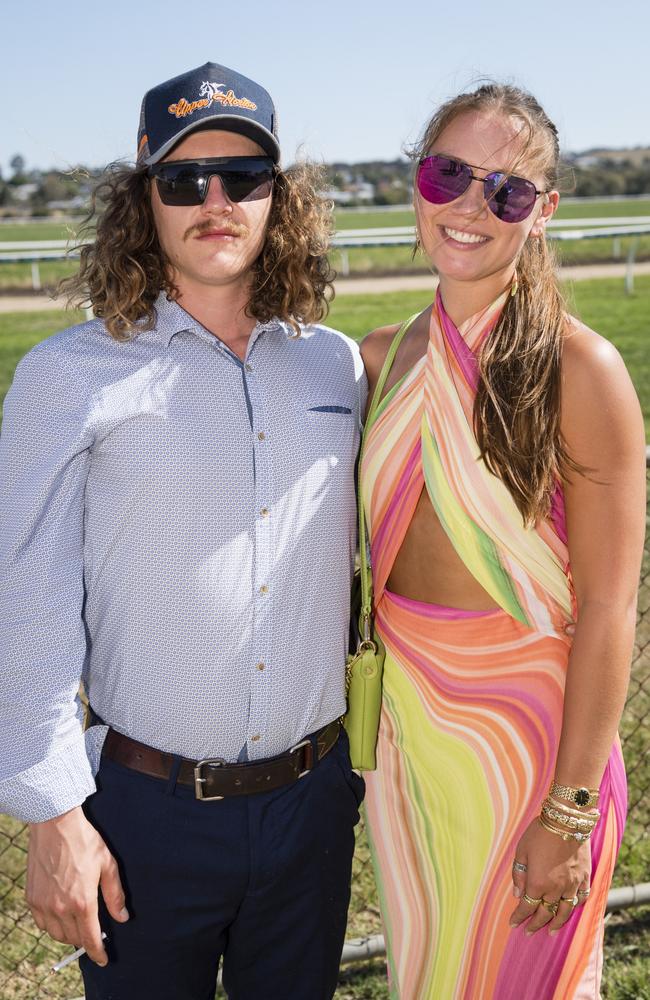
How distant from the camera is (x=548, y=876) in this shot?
2.14 m

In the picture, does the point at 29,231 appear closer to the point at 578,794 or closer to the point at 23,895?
the point at 23,895

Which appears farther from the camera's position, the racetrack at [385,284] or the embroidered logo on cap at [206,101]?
the racetrack at [385,284]

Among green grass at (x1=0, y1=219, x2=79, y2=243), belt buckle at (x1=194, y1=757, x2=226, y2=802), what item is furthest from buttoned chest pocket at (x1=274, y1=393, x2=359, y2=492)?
green grass at (x1=0, y1=219, x2=79, y2=243)

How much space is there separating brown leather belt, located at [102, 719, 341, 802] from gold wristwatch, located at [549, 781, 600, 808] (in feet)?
1.89

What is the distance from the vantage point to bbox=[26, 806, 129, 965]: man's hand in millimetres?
2016

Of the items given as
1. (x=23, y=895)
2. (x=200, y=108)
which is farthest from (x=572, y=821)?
(x=23, y=895)

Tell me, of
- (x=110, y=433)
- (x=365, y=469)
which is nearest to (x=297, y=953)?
(x=365, y=469)

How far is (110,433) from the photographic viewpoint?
2.03 meters

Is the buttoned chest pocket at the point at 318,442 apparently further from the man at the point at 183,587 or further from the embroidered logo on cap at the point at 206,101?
the embroidered logo on cap at the point at 206,101

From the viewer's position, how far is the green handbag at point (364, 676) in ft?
7.72

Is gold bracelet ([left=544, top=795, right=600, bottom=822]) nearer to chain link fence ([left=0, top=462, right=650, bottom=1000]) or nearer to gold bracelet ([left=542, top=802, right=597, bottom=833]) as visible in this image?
gold bracelet ([left=542, top=802, right=597, bottom=833])

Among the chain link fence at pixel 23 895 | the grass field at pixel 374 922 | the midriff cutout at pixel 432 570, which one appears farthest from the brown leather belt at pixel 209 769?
the chain link fence at pixel 23 895

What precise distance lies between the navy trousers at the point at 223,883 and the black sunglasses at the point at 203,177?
1.24m

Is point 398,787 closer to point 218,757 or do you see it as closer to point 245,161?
point 218,757
